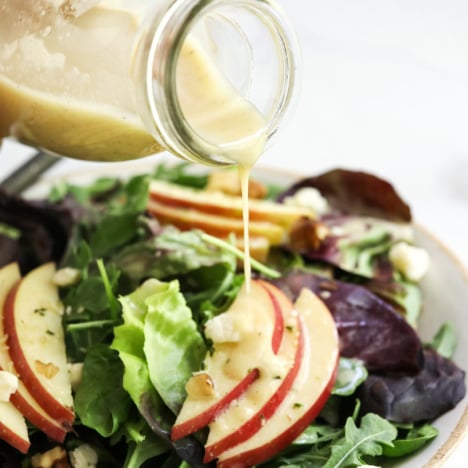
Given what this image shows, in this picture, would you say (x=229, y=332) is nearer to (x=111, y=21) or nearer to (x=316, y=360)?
(x=316, y=360)

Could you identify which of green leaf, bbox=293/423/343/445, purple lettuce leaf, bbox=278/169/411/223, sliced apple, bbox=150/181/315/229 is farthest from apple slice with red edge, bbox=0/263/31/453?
purple lettuce leaf, bbox=278/169/411/223

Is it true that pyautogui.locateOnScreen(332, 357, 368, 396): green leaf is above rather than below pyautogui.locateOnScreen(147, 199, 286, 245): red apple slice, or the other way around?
below

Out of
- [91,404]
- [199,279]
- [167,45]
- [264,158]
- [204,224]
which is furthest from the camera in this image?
[264,158]

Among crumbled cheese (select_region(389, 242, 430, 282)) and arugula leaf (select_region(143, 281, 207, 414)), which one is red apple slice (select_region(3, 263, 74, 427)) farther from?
crumbled cheese (select_region(389, 242, 430, 282))

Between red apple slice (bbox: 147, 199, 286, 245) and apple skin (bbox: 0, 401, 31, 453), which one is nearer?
apple skin (bbox: 0, 401, 31, 453)

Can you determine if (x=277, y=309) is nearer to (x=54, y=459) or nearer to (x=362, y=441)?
(x=362, y=441)

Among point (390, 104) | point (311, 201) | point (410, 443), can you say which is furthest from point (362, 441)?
point (390, 104)

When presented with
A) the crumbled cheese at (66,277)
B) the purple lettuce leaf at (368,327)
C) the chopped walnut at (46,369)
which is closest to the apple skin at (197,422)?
the chopped walnut at (46,369)

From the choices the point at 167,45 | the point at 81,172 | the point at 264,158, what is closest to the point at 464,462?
the point at 167,45

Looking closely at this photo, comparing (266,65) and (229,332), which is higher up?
(266,65)
